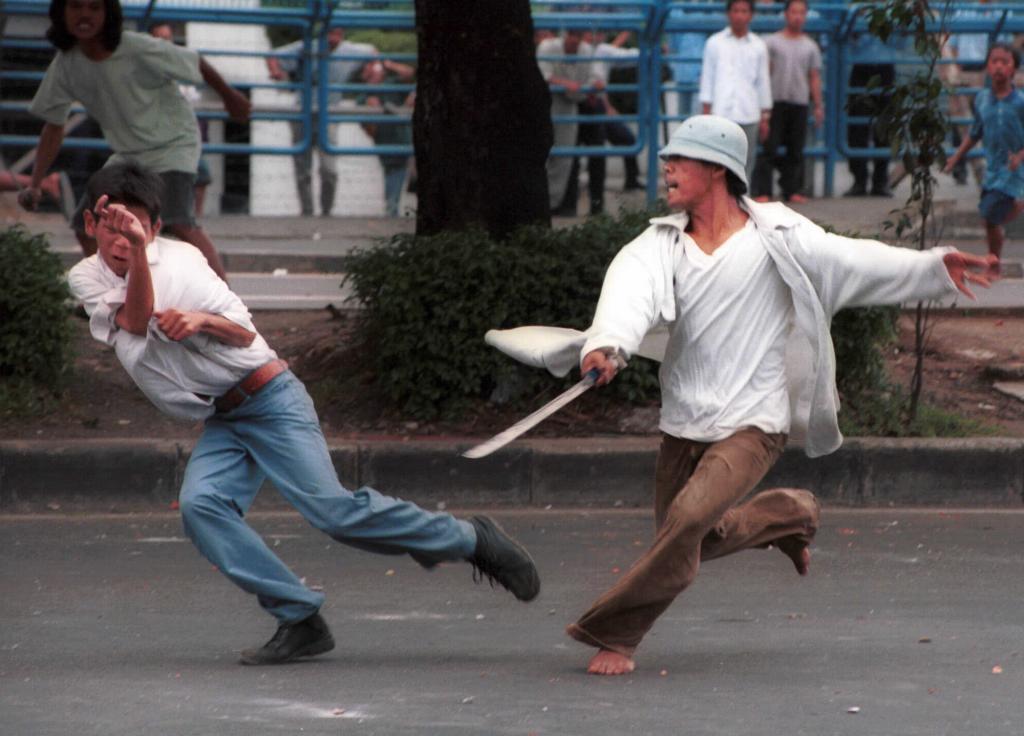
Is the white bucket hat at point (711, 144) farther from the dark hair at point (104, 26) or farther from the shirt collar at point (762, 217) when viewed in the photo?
the dark hair at point (104, 26)

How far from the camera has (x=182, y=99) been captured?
9.12 m

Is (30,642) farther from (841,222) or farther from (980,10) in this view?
(980,10)

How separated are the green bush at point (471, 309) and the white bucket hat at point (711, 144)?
290 centimetres

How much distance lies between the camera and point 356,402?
8.42 metres

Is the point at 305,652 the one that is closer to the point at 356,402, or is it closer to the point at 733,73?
the point at 356,402

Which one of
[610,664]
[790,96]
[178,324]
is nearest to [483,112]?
[178,324]

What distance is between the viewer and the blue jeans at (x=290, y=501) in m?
5.18

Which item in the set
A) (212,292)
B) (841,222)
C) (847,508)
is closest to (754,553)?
(847,508)

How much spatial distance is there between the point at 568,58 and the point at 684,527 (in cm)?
1146

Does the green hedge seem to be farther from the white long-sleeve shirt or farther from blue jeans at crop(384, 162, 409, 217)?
blue jeans at crop(384, 162, 409, 217)

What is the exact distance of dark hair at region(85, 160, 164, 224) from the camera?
5121mm

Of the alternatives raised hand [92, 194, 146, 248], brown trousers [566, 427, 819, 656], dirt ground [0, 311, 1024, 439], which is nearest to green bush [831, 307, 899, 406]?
dirt ground [0, 311, 1024, 439]

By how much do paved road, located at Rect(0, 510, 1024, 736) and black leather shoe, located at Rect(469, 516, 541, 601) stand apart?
200 mm

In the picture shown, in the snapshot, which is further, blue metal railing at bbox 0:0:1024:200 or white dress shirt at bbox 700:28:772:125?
blue metal railing at bbox 0:0:1024:200
